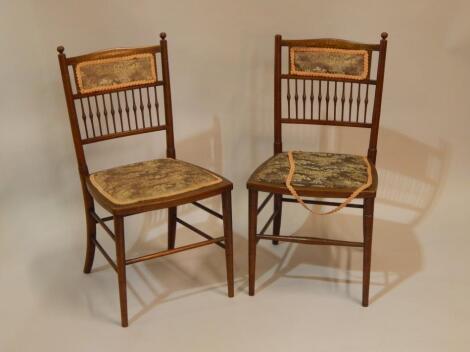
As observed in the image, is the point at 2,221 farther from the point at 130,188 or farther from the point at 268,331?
the point at 268,331

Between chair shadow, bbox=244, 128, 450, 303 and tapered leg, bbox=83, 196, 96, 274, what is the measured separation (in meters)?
0.66

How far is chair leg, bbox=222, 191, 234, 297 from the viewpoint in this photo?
2.25 metres

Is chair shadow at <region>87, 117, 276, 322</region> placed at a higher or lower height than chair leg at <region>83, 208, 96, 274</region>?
lower

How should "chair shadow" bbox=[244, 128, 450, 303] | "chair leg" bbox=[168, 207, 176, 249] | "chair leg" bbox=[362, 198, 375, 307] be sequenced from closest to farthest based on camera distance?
"chair leg" bbox=[362, 198, 375, 307]
"chair shadow" bbox=[244, 128, 450, 303]
"chair leg" bbox=[168, 207, 176, 249]

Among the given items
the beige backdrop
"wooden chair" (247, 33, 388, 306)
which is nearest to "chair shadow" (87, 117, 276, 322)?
the beige backdrop

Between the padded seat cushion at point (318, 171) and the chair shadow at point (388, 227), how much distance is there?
45 centimetres

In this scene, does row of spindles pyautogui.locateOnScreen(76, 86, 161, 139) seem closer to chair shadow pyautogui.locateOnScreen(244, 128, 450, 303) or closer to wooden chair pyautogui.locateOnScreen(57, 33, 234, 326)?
wooden chair pyautogui.locateOnScreen(57, 33, 234, 326)

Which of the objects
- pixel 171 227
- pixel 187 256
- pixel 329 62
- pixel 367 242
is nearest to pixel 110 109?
pixel 171 227

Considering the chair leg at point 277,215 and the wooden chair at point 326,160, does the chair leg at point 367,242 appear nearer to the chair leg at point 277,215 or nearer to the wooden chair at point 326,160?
the wooden chair at point 326,160

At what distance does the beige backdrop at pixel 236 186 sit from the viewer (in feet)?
7.36

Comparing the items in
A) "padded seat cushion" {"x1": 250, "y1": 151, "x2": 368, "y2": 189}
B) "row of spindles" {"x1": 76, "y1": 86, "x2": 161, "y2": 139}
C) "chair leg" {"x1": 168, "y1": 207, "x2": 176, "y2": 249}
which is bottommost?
"chair leg" {"x1": 168, "y1": 207, "x2": 176, "y2": 249}

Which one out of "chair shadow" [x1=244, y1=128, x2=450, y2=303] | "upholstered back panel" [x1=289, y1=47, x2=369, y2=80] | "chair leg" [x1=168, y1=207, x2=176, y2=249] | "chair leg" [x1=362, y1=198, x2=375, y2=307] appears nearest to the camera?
"chair leg" [x1=362, y1=198, x2=375, y2=307]

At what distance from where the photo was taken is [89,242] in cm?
249

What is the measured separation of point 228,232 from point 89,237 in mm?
559
